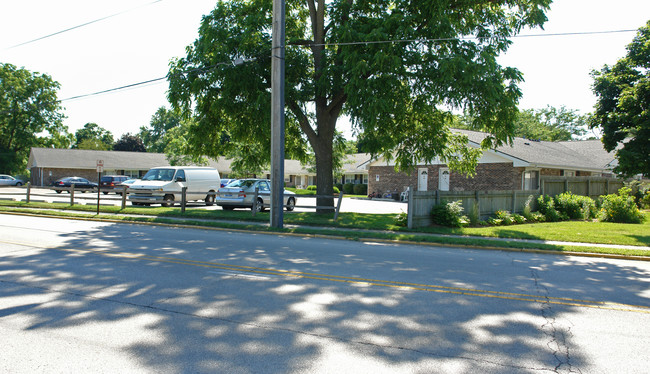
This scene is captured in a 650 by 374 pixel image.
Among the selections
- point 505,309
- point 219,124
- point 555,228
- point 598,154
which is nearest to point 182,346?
point 505,309

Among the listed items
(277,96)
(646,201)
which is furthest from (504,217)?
(646,201)

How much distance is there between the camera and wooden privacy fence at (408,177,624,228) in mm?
16219

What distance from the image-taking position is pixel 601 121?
23.5 metres

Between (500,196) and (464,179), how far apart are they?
1217cm

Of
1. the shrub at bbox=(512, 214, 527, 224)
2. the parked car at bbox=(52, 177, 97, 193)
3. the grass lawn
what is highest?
the parked car at bbox=(52, 177, 97, 193)

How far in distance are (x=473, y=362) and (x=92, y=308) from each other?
465 centimetres

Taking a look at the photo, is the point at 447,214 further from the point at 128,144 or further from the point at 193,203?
the point at 128,144

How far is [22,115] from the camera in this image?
6631 cm

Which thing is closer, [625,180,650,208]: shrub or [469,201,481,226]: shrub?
[469,201,481,226]: shrub

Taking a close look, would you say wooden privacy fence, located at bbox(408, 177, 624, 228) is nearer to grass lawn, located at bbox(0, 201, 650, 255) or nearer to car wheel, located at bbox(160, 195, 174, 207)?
grass lawn, located at bbox(0, 201, 650, 255)

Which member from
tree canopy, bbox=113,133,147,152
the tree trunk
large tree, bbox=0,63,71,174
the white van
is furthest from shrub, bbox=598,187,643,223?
tree canopy, bbox=113,133,147,152

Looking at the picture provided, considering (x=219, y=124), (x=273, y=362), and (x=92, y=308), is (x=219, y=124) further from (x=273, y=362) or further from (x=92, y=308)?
(x=273, y=362)

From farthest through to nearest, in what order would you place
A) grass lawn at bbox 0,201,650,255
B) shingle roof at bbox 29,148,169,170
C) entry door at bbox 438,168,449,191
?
shingle roof at bbox 29,148,169,170, entry door at bbox 438,168,449,191, grass lawn at bbox 0,201,650,255

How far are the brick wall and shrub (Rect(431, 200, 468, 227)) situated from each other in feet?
21.1
